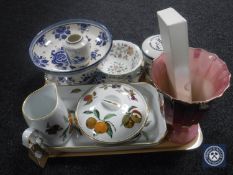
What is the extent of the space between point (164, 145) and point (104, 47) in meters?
0.27

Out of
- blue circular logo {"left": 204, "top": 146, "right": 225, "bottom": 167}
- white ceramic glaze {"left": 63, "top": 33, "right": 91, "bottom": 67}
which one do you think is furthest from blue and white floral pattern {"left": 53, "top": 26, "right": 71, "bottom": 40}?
blue circular logo {"left": 204, "top": 146, "right": 225, "bottom": 167}

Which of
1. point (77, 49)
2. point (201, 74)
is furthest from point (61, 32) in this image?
point (201, 74)

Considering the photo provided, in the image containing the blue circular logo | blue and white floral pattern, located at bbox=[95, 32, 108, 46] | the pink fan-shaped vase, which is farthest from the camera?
blue and white floral pattern, located at bbox=[95, 32, 108, 46]

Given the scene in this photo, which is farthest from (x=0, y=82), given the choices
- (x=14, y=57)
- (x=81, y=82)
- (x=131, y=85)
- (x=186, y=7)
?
(x=186, y=7)

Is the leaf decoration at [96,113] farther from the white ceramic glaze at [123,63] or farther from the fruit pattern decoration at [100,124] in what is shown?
the white ceramic glaze at [123,63]

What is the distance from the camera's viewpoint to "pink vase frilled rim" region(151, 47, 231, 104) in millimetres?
529

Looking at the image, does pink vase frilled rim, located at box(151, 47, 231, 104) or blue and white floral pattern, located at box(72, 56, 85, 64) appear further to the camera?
blue and white floral pattern, located at box(72, 56, 85, 64)

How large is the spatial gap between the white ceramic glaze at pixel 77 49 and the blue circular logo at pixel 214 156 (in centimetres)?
33

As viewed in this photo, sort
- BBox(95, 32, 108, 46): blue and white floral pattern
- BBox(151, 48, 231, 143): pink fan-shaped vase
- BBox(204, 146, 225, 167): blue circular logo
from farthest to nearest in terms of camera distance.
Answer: BBox(95, 32, 108, 46): blue and white floral pattern → BBox(204, 146, 225, 167): blue circular logo → BBox(151, 48, 231, 143): pink fan-shaped vase

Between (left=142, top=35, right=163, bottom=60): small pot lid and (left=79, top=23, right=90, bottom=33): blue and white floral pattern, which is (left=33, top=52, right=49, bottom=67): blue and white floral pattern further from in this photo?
(left=142, top=35, right=163, bottom=60): small pot lid

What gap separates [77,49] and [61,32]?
14 cm

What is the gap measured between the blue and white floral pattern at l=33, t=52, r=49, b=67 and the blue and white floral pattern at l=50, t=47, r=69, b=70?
16 millimetres

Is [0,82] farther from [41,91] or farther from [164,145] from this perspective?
[164,145]

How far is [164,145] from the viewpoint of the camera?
60cm
